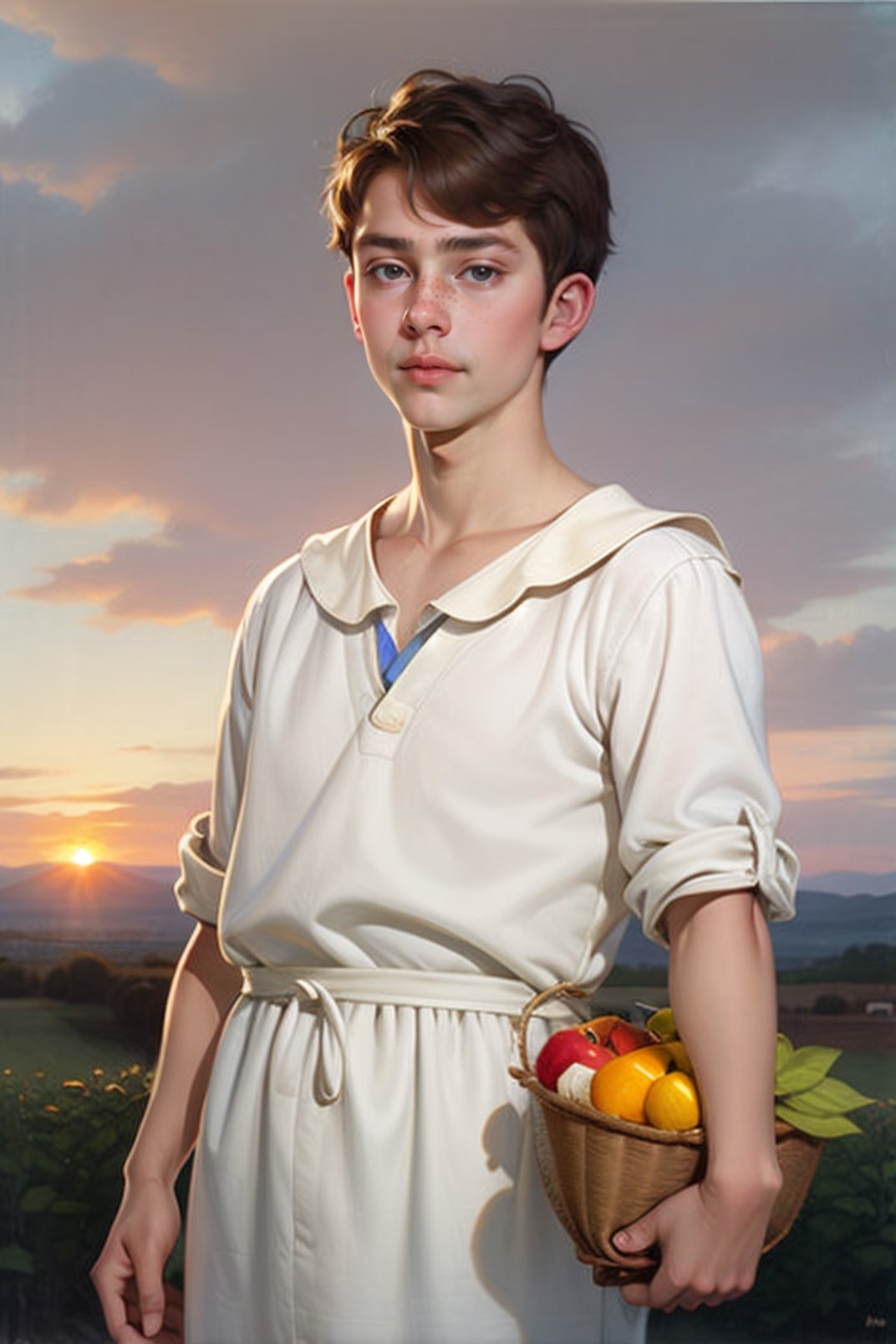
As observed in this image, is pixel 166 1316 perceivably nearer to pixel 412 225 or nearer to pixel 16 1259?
pixel 16 1259

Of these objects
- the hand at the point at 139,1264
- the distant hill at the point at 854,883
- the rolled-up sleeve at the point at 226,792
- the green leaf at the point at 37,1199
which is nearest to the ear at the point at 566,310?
the rolled-up sleeve at the point at 226,792

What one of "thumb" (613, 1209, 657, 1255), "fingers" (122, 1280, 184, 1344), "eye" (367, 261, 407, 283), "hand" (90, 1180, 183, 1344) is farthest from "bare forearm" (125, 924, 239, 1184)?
"eye" (367, 261, 407, 283)

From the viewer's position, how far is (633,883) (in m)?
1.98

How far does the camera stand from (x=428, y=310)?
2.19 m

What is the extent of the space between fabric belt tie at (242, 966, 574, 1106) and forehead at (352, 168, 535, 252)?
2.74ft

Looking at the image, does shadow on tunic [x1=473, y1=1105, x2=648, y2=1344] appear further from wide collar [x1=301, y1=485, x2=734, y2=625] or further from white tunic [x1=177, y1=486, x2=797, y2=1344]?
wide collar [x1=301, y1=485, x2=734, y2=625]

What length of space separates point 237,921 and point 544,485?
2.05 ft

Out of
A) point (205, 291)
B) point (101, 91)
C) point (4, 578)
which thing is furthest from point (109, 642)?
point (101, 91)

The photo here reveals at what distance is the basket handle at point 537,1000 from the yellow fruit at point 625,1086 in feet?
0.31

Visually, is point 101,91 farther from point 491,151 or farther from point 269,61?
point 491,151

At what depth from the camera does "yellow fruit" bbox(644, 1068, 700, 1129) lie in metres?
1.89

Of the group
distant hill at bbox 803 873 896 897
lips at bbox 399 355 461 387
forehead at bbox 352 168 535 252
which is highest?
forehead at bbox 352 168 535 252

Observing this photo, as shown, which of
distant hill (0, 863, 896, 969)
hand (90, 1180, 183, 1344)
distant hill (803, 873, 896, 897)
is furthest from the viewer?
distant hill (0, 863, 896, 969)

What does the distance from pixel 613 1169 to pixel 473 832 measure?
0.41 metres
